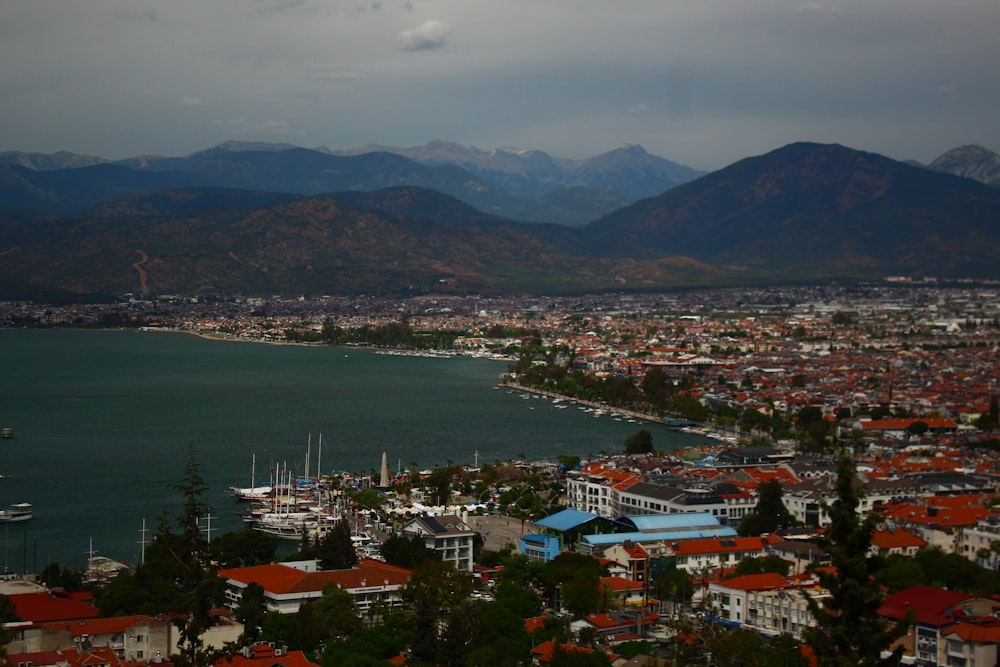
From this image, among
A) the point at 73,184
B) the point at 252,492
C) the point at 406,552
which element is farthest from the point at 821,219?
the point at 406,552

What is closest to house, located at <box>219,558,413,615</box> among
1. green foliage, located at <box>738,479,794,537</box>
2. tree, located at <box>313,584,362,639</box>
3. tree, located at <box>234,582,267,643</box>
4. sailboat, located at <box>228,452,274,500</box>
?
tree, located at <box>234,582,267,643</box>

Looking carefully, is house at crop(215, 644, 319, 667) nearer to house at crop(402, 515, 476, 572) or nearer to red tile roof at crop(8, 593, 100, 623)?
red tile roof at crop(8, 593, 100, 623)

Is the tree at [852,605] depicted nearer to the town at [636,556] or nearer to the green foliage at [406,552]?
the town at [636,556]

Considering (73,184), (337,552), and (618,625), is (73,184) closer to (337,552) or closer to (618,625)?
(337,552)

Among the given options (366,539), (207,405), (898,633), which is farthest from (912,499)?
(207,405)

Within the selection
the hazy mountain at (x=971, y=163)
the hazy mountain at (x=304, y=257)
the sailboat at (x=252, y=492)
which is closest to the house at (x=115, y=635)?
the sailboat at (x=252, y=492)

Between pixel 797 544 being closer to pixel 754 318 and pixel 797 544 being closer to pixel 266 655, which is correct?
pixel 266 655
